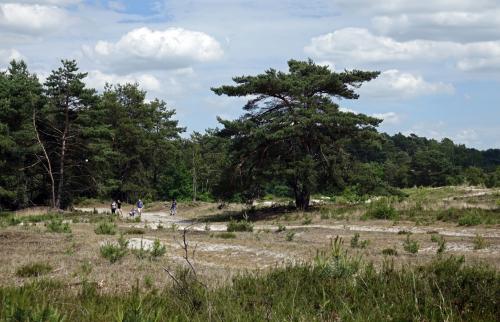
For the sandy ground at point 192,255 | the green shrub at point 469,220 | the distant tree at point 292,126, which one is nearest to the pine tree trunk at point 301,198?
the distant tree at point 292,126

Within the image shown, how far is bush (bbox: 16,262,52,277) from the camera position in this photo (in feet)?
33.0

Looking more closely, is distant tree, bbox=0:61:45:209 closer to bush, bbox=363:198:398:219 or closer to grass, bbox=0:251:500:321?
bush, bbox=363:198:398:219

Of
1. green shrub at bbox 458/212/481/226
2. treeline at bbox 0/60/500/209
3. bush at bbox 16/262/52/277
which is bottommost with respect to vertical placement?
green shrub at bbox 458/212/481/226

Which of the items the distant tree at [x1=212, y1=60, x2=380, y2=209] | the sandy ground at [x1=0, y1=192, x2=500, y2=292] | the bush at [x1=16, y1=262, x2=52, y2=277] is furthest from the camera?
the distant tree at [x1=212, y1=60, x2=380, y2=209]

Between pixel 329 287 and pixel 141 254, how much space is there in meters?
7.39

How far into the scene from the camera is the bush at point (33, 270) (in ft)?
33.0

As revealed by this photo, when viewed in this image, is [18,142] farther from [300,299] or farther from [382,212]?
[300,299]

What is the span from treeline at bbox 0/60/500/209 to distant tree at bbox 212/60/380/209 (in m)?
0.07

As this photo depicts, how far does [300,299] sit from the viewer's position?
6484 mm

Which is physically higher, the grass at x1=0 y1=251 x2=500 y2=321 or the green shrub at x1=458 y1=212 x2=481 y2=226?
the grass at x1=0 y1=251 x2=500 y2=321

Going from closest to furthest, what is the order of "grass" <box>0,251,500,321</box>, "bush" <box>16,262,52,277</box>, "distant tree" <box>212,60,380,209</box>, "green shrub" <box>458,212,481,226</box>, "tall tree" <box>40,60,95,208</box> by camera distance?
"grass" <box>0,251,500,321</box>, "bush" <box>16,262,52,277</box>, "green shrub" <box>458,212,481,226</box>, "distant tree" <box>212,60,380,209</box>, "tall tree" <box>40,60,95,208</box>

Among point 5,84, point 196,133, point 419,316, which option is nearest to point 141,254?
point 419,316

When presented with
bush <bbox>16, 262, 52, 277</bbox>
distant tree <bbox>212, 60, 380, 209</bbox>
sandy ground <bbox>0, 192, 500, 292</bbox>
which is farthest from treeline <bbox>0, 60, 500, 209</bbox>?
bush <bbox>16, 262, 52, 277</bbox>

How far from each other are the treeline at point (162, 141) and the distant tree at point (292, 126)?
0.07m
